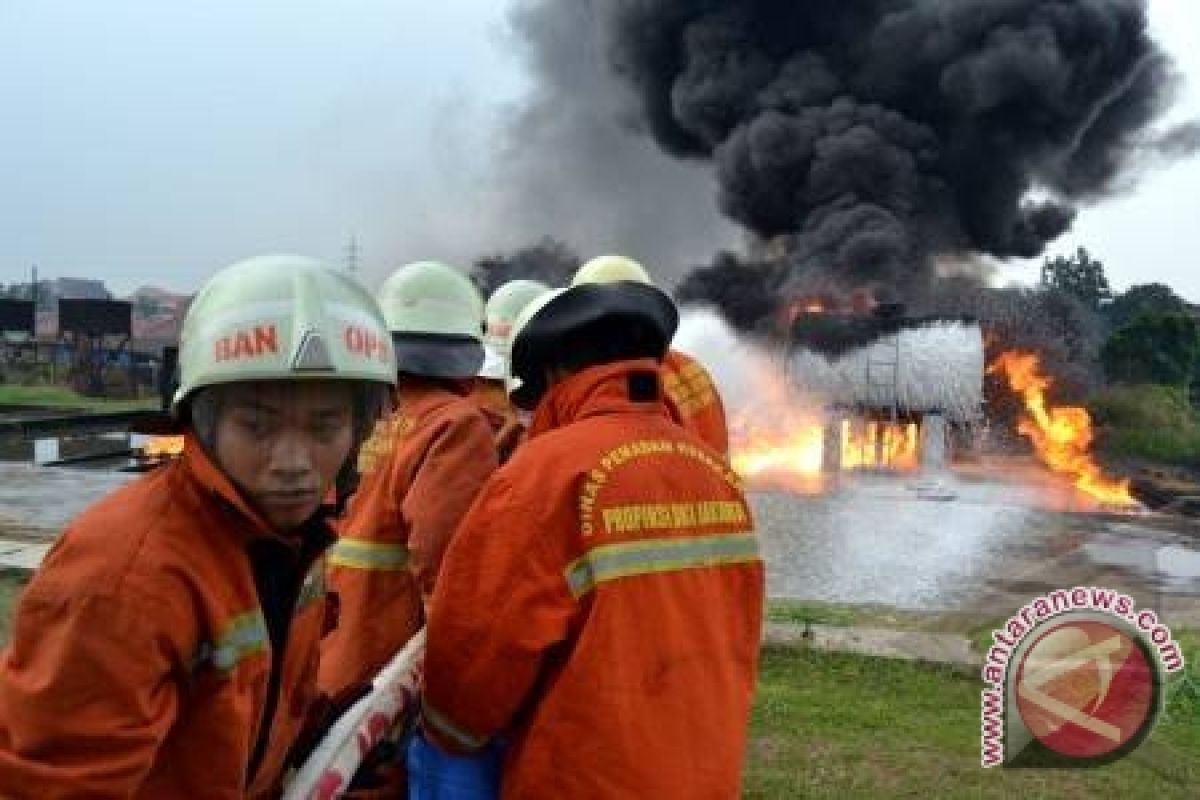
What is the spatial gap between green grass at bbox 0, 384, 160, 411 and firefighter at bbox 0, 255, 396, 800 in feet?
77.3

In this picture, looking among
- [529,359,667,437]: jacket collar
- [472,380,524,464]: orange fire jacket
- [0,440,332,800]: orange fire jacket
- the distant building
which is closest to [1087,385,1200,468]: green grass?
[472,380,524,464]: orange fire jacket

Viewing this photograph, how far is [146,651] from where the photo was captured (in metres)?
1.25

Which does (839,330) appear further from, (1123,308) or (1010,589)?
(1123,308)

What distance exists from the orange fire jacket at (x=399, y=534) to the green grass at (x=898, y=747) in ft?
6.10

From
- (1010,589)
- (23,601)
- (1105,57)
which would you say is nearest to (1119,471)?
(1010,589)

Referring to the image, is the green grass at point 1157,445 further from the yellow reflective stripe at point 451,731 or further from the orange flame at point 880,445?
the yellow reflective stripe at point 451,731

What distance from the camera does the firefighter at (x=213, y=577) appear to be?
1218 mm

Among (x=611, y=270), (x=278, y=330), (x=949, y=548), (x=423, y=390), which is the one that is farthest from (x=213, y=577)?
(x=949, y=548)

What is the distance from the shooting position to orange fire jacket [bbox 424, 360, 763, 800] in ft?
5.55

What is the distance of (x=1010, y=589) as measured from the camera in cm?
870

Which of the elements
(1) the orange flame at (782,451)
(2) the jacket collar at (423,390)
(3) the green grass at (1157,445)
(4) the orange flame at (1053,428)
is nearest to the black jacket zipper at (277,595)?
(2) the jacket collar at (423,390)

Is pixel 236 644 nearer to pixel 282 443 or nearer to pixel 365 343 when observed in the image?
pixel 282 443

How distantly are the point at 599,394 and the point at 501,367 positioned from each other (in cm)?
195

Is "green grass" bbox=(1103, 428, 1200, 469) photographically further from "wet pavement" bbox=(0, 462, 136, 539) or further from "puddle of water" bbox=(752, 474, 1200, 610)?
"wet pavement" bbox=(0, 462, 136, 539)
